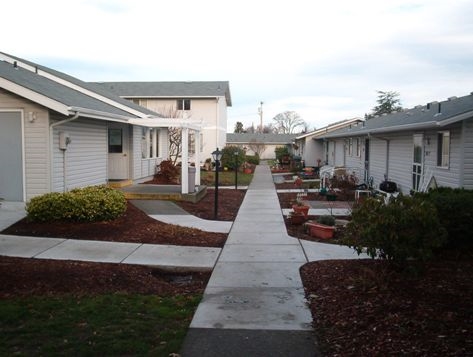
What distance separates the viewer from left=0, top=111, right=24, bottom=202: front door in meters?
12.7

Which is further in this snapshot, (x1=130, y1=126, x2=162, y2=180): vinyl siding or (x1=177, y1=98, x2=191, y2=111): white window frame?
(x1=177, y1=98, x2=191, y2=111): white window frame

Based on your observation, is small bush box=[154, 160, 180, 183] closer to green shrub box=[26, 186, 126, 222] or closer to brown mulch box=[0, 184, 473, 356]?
green shrub box=[26, 186, 126, 222]

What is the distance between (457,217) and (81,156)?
10.9 meters

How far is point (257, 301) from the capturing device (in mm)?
6230

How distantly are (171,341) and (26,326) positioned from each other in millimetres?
A: 1586

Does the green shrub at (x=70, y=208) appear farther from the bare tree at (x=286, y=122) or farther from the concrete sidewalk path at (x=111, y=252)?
the bare tree at (x=286, y=122)

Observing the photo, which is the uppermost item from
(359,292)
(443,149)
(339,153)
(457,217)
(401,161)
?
(443,149)

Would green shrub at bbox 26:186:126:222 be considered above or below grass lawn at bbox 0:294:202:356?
above

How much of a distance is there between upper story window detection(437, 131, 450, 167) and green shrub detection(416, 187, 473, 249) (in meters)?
4.47

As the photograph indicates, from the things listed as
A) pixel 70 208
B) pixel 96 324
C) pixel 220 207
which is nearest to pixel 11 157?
pixel 70 208

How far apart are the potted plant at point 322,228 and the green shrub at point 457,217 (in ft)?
8.11

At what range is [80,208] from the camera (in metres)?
10.7

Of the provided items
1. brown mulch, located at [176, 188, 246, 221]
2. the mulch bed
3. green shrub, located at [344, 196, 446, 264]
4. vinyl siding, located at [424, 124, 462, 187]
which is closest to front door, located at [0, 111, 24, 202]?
the mulch bed

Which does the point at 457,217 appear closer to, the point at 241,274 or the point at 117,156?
the point at 241,274
